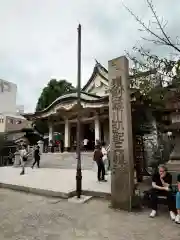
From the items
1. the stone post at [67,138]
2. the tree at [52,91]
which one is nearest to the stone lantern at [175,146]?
the stone post at [67,138]

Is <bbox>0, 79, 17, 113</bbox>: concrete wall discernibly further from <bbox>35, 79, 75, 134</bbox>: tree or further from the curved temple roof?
the curved temple roof

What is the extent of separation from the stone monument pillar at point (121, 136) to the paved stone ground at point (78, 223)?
0.47 metres

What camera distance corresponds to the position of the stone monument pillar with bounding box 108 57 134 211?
18.2 feet

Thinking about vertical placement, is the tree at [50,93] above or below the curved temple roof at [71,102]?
above

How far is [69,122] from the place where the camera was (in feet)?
72.0

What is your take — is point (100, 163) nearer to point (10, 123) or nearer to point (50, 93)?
point (50, 93)

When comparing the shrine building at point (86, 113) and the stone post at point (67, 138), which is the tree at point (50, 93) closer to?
the shrine building at point (86, 113)

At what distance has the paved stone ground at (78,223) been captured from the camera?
13.3ft

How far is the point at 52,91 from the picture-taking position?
27031 mm

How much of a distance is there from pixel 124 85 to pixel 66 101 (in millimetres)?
14207

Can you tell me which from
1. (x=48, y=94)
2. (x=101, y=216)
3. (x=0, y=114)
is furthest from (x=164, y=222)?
(x=0, y=114)

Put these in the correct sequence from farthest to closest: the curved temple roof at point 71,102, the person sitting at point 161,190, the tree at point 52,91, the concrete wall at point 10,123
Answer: the concrete wall at point 10,123, the tree at point 52,91, the curved temple roof at point 71,102, the person sitting at point 161,190

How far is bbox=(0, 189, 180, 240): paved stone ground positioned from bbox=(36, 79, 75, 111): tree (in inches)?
821

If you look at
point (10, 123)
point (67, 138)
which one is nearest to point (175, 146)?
point (67, 138)
